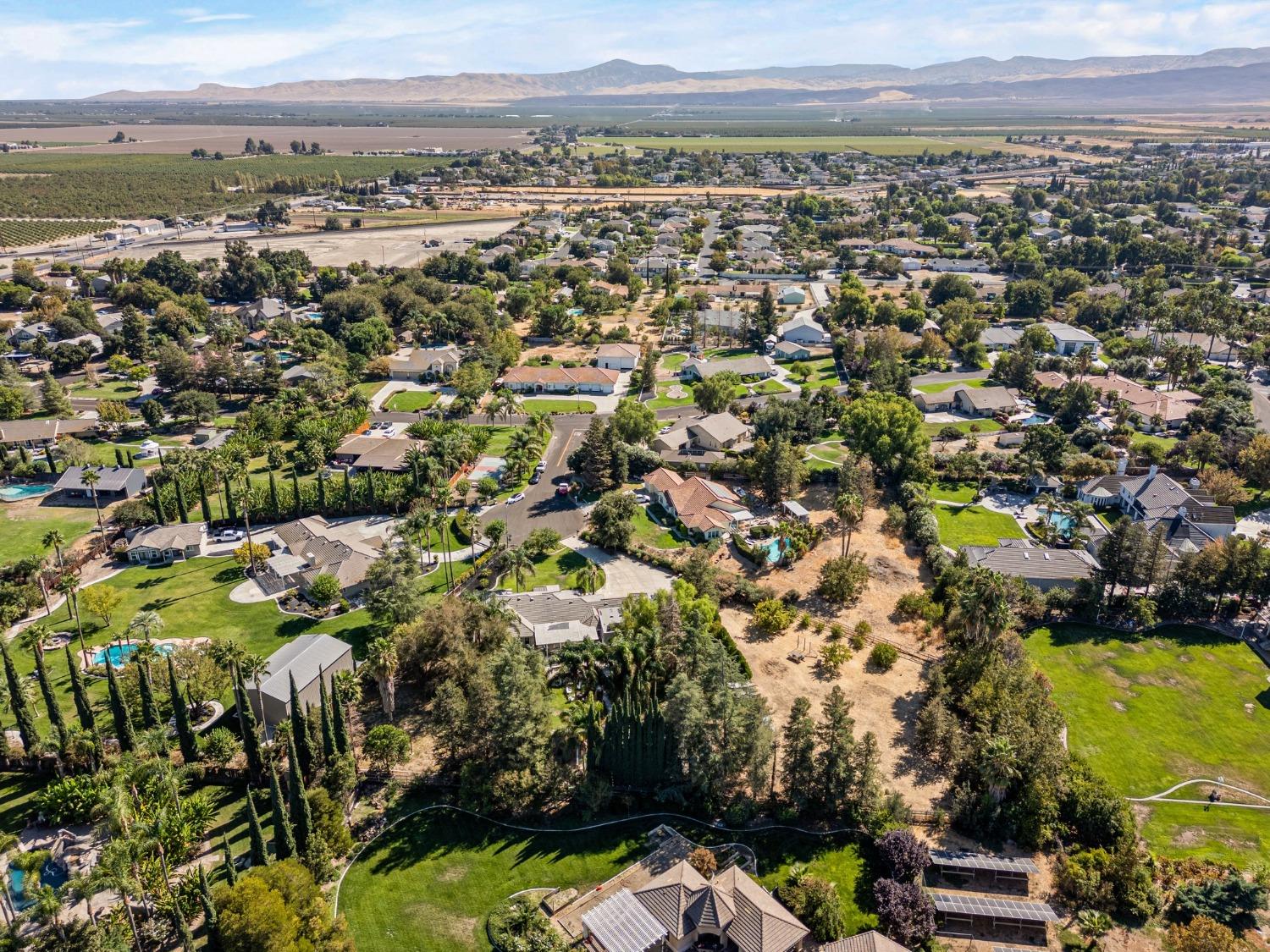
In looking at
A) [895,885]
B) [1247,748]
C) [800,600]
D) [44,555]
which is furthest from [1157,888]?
[44,555]

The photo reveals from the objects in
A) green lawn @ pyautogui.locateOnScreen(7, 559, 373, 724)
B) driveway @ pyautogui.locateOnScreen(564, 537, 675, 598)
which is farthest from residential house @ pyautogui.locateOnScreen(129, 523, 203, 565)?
driveway @ pyautogui.locateOnScreen(564, 537, 675, 598)

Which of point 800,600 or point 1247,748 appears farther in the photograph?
point 800,600

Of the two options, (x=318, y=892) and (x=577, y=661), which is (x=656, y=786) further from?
(x=318, y=892)

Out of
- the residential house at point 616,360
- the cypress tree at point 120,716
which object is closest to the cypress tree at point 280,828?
the cypress tree at point 120,716

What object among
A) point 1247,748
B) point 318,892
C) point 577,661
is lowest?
point 1247,748

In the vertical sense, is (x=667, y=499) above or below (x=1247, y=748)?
above

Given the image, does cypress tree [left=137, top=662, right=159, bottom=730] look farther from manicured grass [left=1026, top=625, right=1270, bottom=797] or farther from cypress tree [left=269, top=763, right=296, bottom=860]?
manicured grass [left=1026, top=625, right=1270, bottom=797]

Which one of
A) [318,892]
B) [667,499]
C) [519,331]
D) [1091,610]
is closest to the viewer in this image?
[318,892]
